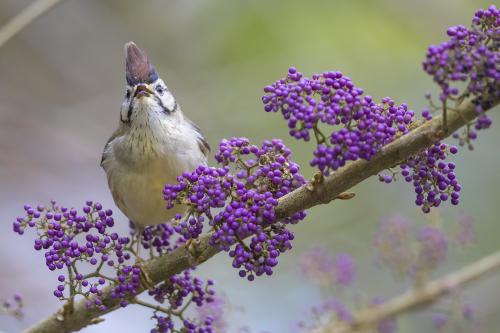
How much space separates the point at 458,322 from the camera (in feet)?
12.9

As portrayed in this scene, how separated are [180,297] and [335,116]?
4.03ft

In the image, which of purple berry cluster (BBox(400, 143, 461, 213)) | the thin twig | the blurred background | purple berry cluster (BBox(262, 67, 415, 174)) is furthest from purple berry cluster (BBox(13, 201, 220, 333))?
the blurred background

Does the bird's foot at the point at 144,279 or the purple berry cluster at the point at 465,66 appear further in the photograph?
the bird's foot at the point at 144,279

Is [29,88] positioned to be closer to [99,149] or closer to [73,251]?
[99,149]

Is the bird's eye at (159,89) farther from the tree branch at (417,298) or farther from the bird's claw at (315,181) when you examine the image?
the bird's claw at (315,181)

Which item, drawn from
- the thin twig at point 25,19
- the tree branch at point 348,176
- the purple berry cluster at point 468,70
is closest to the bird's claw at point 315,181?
the tree branch at point 348,176

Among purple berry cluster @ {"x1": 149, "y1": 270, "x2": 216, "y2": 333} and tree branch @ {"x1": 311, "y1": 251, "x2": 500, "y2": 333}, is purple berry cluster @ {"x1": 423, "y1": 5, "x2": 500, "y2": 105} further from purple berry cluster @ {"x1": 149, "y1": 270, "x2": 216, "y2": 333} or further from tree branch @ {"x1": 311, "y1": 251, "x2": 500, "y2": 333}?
tree branch @ {"x1": 311, "y1": 251, "x2": 500, "y2": 333}

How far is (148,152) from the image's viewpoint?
4.79 metres

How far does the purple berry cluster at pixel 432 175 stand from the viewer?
9.75 feet

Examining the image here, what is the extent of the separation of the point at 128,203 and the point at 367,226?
9.55ft

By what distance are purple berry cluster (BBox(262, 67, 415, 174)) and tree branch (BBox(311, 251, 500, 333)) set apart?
158 centimetres

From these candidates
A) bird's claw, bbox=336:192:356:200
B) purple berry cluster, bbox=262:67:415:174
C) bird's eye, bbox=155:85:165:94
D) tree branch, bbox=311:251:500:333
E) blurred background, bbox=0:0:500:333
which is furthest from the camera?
blurred background, bbox=0:0:500:333

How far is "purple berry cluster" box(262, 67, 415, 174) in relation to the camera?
277cm

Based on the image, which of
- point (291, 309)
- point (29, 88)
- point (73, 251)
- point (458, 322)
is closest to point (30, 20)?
point (73, 251)
